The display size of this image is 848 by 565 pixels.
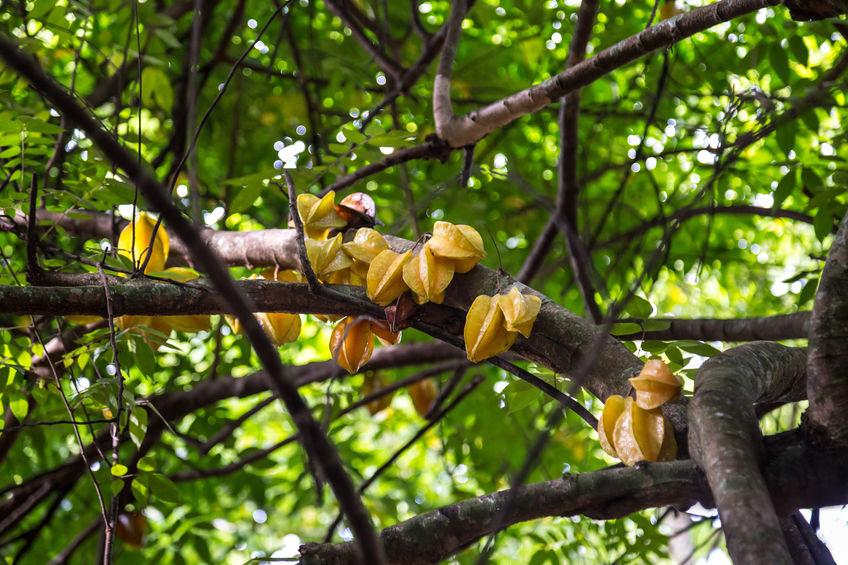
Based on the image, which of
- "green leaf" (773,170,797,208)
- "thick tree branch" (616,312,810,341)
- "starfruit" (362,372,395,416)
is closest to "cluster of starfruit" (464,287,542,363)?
"thick tree branch" (616,312,810,341)

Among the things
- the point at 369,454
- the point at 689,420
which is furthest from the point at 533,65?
the point at 689,420

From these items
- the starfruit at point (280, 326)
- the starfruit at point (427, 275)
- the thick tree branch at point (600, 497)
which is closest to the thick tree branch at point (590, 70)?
the starfruit at point (427, 275)

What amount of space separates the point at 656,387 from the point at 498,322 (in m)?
0.38

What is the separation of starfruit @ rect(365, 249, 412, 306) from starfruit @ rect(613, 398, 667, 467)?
0.60 meters

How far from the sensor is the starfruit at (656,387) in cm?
166

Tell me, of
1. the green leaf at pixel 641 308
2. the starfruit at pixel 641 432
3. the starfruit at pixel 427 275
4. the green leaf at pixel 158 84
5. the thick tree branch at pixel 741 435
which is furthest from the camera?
the green leaf at pixel 158 84

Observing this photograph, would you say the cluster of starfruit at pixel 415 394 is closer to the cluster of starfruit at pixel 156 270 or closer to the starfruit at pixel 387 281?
the cluster of starfruit at pixel 156 270

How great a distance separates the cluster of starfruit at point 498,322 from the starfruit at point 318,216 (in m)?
0.63

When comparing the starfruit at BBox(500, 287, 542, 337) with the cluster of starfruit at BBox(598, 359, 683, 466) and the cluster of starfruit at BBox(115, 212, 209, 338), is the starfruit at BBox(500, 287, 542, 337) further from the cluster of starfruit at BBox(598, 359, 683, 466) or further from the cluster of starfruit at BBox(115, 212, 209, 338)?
the cluster of starfruit at BBox(115, 212, 209, 338)

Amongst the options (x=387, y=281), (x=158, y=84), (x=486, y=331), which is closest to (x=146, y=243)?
(x=387, y=281)

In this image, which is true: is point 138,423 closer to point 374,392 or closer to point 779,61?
point 374,392

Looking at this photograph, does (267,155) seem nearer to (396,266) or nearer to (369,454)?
(369,454)

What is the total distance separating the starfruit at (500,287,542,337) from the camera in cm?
→ 181

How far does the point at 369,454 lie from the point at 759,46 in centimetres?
266
